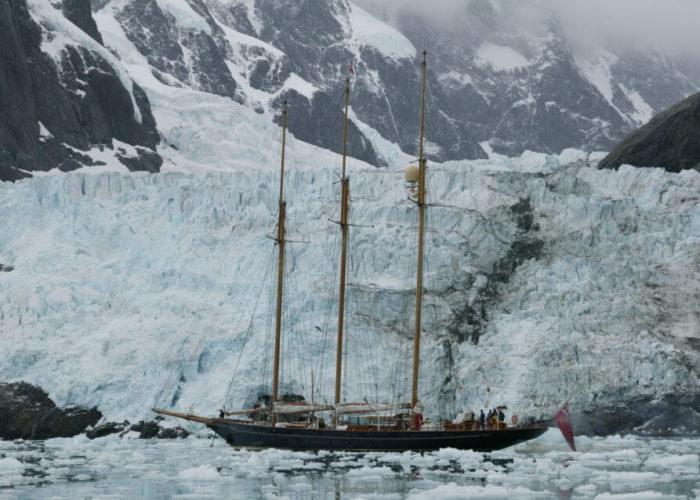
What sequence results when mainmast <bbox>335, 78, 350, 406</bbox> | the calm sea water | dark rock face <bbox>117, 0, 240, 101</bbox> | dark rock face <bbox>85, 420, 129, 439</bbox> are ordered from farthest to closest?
dark rock face <bbox>117, 0, 240, 101</bbox> → dark rock face <bbox>85, 420, 129, 439</bbox> → mainmast <bbox>335, 78, 350, 406</bbox> → the calm sea water

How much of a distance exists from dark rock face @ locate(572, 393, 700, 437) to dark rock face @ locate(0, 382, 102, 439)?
22.6 meters

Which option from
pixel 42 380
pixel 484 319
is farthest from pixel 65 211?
pixel 484 319

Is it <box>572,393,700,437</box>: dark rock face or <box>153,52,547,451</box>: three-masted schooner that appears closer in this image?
<box>153,52,547,451</box>: three-masted schooner

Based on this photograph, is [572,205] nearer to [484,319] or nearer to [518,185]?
[518,185]

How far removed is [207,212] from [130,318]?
31.3 feet

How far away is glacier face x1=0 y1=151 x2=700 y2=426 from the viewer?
50.1 meters

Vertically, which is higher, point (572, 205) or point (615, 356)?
point (572, 205)

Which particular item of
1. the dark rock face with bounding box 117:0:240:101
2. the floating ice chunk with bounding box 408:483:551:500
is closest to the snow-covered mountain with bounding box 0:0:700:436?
the floating ice chunk with bounding box 408:483:551:500

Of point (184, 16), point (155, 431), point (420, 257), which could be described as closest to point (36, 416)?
point (155, 431)

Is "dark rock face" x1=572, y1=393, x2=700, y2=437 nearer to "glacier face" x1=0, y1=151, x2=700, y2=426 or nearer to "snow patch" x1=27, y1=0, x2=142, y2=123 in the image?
"glacier face" x1=0, y1=151, x2=700, y2=426

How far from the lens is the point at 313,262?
2251 inches

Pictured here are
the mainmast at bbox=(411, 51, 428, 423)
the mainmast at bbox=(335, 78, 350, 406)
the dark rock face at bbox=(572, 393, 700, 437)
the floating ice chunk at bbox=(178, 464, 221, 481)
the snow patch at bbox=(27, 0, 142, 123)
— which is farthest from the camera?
the snow patch at bbox=(27, 0, 142, 123)

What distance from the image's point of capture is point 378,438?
136 feet

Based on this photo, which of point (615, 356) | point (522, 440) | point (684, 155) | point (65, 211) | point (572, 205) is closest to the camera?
point (522, 440)
